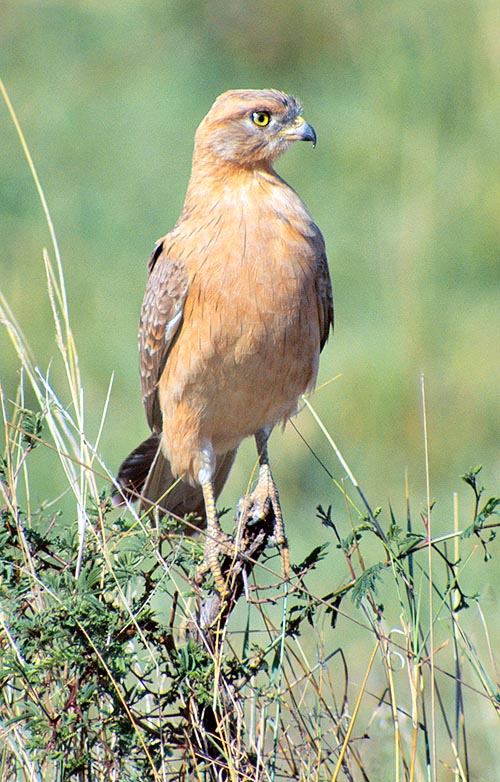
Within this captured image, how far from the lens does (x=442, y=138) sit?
27.1 feet

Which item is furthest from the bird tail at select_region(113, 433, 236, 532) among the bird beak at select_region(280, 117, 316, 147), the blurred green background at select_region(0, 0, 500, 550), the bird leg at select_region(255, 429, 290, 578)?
the blurred green background at select_region(0, 0, 500, 550)

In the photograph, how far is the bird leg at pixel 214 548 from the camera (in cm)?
353

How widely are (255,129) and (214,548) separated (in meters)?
1.62

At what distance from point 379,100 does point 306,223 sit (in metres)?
4.66

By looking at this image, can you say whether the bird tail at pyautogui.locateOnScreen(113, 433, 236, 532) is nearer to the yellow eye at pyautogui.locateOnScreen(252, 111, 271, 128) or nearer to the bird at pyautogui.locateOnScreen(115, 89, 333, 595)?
the bird at pyautogui.locateOnScreen(115, 89, 333, 595)

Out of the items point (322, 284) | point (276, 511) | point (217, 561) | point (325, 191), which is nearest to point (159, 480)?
point (276, 511)

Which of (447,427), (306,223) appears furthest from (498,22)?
(306,223)

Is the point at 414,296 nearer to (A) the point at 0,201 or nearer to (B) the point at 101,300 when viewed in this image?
(B) the point at 101,300

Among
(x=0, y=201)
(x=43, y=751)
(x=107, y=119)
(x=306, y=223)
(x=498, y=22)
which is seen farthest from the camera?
(x=107, y=119)

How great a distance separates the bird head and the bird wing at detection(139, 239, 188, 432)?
46 centimetres

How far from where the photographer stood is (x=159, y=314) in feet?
15.0

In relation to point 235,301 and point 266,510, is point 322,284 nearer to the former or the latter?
point 235,301

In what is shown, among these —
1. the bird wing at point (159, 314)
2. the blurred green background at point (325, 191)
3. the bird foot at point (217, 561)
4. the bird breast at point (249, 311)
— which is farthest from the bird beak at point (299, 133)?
the blurred green background at point (325, 191)

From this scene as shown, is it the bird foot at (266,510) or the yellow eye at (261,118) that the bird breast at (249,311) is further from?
the bird foot at (266,510)
